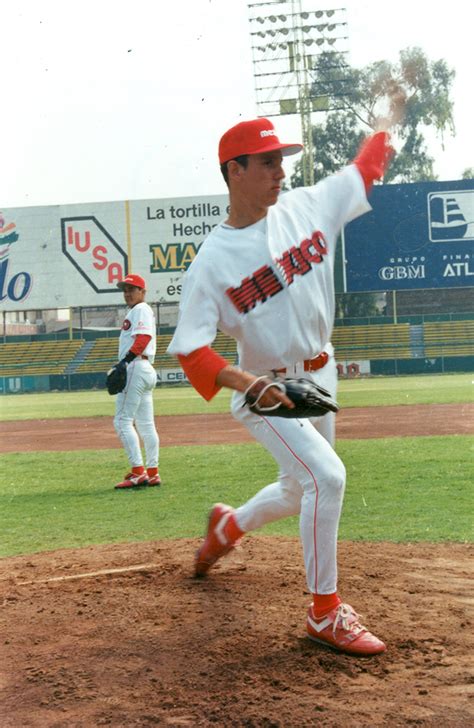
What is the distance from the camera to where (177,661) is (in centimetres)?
295

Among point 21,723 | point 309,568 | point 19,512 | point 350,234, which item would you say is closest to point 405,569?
point 309,568

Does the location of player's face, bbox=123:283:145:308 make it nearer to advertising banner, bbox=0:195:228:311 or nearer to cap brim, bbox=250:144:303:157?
cap brim, bbox=250:144:303:157

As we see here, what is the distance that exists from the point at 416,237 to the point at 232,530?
980 inches

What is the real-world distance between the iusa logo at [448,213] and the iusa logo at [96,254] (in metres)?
12.0

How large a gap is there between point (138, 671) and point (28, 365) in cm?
3458

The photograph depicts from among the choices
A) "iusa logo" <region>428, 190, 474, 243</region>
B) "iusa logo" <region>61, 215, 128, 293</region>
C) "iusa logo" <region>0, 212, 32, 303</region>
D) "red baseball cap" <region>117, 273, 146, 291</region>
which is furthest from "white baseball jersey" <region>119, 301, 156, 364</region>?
"iusa logo" <region>0, 212, 32, 303</region>

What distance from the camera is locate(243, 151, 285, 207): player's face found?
3275 millimetres

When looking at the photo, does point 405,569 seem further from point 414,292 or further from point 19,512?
point 414,292

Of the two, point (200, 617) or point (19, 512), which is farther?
point (19, 512)

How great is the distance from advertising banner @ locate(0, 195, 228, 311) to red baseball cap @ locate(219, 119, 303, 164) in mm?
28460

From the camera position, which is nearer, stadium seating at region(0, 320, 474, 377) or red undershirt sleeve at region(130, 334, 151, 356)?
red undershirt sleeve at region(130, 334, 151, 356)

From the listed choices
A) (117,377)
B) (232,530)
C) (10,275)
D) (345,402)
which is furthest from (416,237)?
(232,530)

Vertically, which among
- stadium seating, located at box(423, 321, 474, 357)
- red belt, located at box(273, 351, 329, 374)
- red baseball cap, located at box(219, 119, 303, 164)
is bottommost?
→ stadium seating, located at box(423, 321, 474, 357)

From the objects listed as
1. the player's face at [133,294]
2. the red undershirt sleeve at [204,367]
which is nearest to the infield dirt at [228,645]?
the red undershirt sleeve at [204,367]
